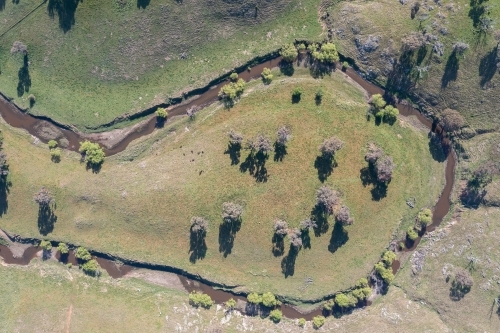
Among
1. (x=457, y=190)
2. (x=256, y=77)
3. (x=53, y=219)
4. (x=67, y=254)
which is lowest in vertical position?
(x=67, y=254)

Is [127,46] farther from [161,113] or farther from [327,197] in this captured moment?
[327,197]

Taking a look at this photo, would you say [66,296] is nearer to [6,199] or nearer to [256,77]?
[6,199]

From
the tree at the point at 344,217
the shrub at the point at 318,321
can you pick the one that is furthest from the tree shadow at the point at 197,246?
the tree at the point at 344,217

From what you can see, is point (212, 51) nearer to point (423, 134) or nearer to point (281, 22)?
point (281, 22)

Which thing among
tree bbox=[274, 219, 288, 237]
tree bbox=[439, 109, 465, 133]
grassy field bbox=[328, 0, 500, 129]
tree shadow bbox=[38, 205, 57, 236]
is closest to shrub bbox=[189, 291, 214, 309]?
tree bbox=[274, 219, 288, 237]

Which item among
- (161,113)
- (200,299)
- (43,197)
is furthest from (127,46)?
(200,299)

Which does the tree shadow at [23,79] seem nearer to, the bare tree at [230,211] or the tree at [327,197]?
the bare tree at [230,211]

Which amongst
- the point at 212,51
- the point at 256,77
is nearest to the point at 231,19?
the point at 212,51

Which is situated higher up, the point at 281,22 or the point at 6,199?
the point at 281,22
